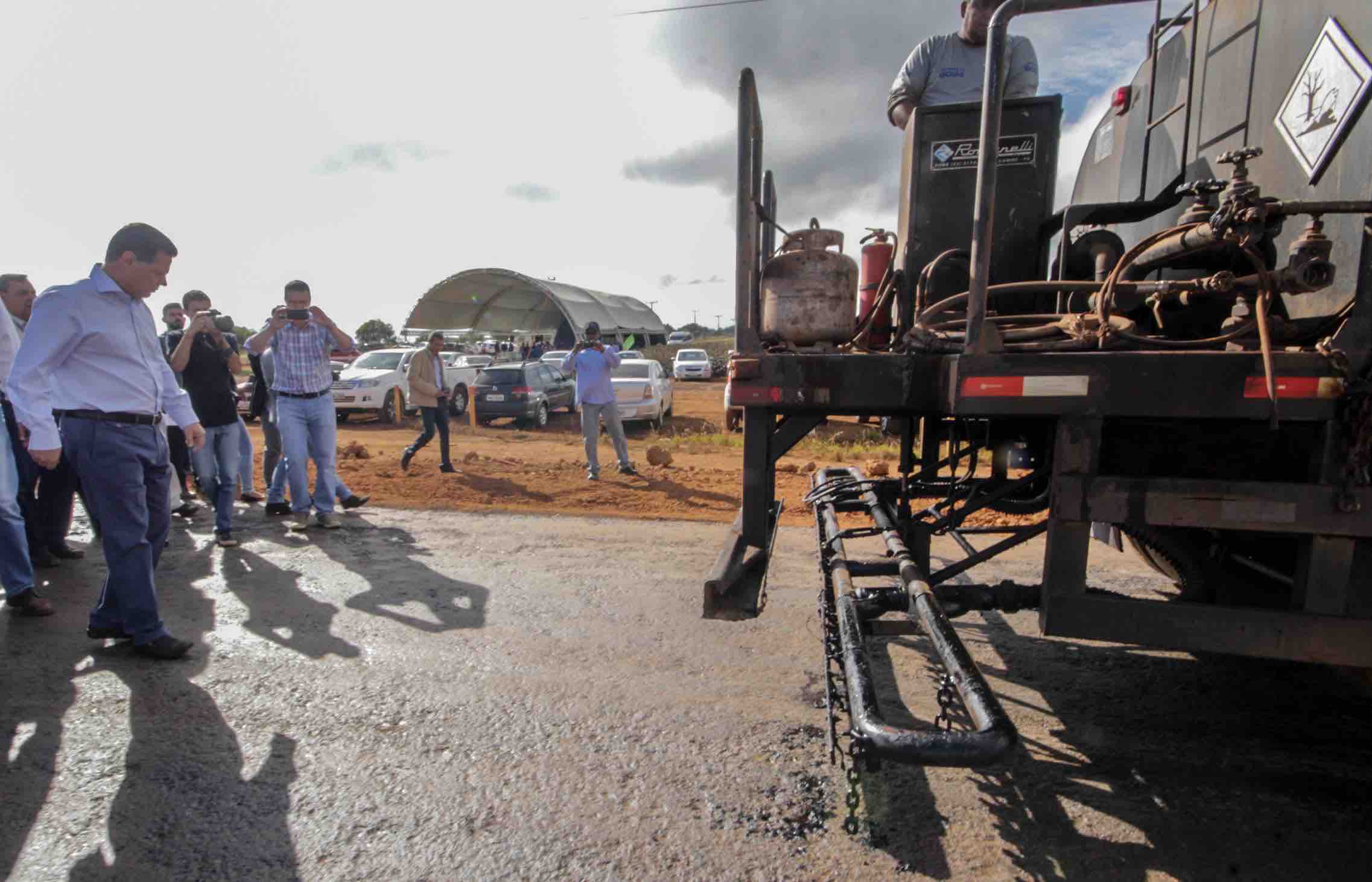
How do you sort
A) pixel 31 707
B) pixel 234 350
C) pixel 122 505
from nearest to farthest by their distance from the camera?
pixel 31 707, pixel 122 505, pixel 234 350

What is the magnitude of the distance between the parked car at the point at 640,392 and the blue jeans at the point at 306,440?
28.5 ft

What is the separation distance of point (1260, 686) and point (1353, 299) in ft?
7.10

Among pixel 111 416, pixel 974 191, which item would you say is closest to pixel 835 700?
pixel 974 191

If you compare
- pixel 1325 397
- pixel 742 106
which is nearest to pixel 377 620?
pixel 742 106

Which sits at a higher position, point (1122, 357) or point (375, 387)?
point (1122, 357)

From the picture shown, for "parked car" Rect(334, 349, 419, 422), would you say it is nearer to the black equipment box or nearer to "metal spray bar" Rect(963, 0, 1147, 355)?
the black equipment box

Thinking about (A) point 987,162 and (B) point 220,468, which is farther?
(B) point 220,468

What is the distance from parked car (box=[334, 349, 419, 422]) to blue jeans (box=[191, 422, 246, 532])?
9.63 m

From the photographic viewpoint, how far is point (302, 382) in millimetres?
6047

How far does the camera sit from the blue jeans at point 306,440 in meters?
6.11

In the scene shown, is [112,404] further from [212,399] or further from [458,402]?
[458,402]

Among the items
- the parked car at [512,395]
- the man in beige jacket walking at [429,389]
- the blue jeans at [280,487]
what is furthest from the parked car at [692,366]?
the blue jeans at [280,487]

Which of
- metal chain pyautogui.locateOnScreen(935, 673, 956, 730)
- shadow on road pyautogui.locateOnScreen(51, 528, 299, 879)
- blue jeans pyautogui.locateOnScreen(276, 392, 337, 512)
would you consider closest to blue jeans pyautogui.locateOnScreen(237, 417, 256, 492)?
blue jeans pyautogui.locateOnScreen(276, 392, 337, 512)

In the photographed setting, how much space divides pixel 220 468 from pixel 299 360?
1075 mm
